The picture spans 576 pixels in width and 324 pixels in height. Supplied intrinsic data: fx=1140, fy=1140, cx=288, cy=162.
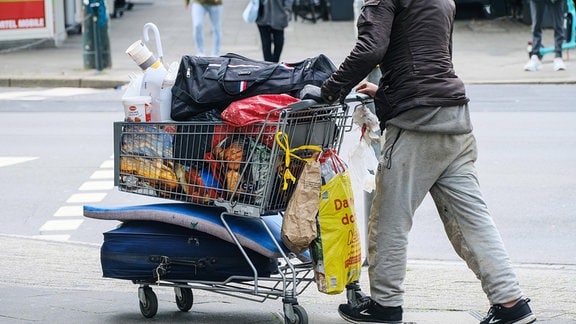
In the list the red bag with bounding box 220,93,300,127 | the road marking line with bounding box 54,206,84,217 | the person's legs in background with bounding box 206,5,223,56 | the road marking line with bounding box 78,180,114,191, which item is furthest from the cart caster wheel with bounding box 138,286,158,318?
the person's legs in background with bounding box 206,5,223,56

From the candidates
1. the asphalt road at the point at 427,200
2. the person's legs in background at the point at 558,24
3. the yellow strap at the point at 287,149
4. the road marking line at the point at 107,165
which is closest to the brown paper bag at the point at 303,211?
the yellow strap at the point at 287,149

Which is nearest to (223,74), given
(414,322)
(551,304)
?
(414,322)

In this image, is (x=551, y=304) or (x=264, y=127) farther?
(x=551, y=304)

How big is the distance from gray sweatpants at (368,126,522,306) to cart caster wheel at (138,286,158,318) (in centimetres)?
120

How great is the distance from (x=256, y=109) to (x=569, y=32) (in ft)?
53.6

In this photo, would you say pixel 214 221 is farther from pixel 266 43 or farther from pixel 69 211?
pixel 266 43

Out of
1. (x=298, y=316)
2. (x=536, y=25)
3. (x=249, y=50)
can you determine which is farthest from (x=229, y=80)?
(x=249, y=50)

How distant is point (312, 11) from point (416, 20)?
21.6 m

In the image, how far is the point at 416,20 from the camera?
5480 millimetres

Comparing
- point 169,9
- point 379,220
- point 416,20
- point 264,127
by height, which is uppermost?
point 416,20

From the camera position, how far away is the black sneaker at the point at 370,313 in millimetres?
5723

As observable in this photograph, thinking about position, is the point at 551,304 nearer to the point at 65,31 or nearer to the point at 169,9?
the point at 65,31

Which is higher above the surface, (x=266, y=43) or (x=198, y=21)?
(x=198, y=21)

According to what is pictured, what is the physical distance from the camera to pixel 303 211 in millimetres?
5570
